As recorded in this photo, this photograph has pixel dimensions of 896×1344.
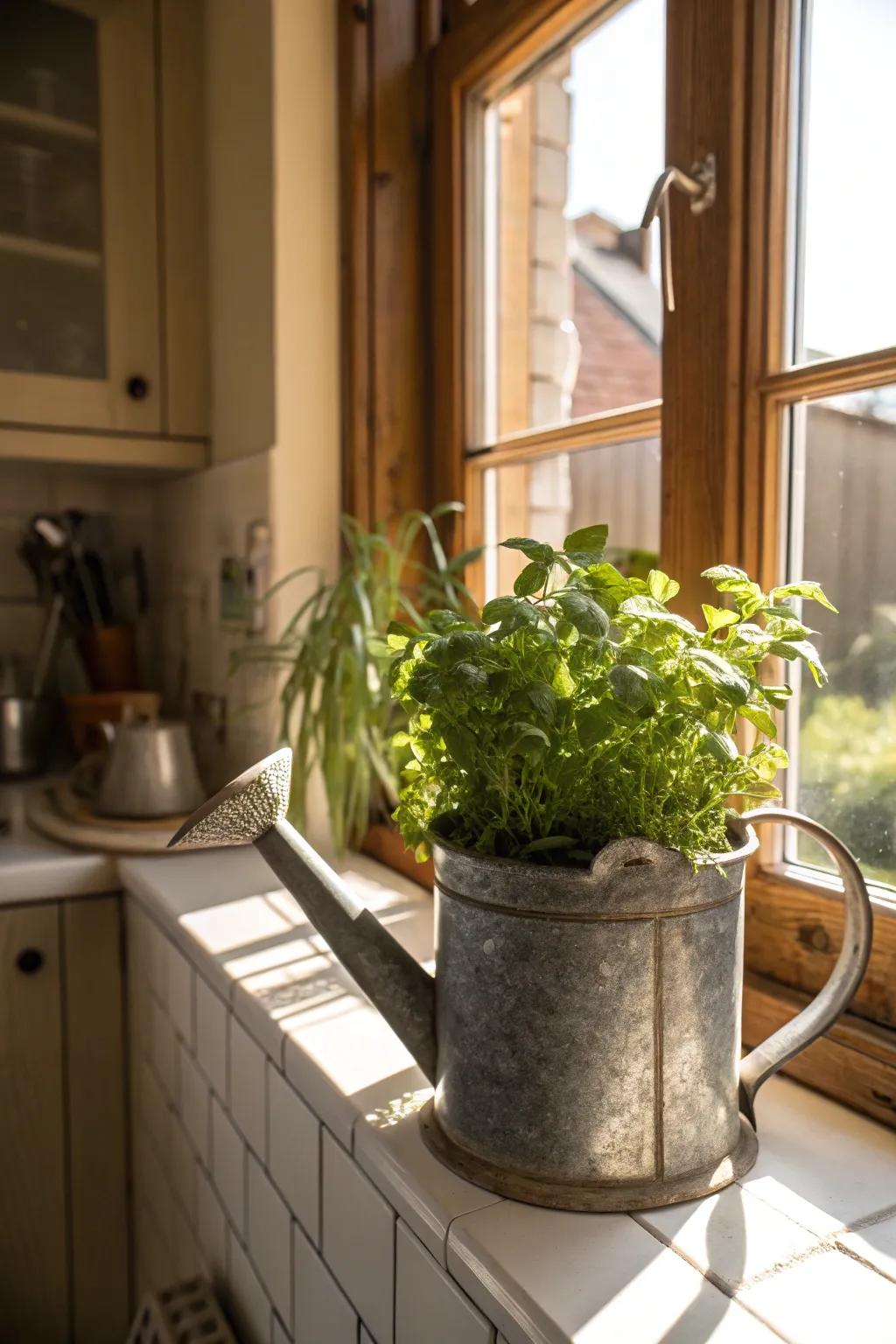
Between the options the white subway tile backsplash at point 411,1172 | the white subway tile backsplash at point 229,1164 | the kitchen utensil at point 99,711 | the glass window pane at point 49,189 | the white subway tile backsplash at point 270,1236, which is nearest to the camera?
the white subway tile backsplash at point 411,1172

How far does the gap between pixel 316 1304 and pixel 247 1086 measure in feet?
0.69

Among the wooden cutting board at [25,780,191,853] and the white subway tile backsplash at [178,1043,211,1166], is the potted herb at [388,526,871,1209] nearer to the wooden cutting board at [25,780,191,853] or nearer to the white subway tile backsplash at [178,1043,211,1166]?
the white subway tile backsplash at [178,1043,211,1166]

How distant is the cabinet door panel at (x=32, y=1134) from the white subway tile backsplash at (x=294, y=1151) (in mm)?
623

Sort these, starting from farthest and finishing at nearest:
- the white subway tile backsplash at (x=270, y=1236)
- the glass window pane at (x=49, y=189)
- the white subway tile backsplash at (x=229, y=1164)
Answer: the glass window pane at (x=49, y=189)
the white subway tile backsplash at (x=229, y=1164)
the white subway tile backsplash at (x=270, y=1236)

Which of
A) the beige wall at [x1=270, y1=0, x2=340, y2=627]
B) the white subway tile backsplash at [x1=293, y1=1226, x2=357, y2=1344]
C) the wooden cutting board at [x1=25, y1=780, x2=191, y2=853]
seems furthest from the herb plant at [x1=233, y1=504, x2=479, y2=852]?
the white subway tile backsplash at [x1=293, y1=1226, x2=357, y2=1344]

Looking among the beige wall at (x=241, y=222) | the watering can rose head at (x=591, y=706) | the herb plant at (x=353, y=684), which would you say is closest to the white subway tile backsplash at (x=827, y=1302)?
Result: the watering can rose head at (x=591, y=706)

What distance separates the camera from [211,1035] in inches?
44.3

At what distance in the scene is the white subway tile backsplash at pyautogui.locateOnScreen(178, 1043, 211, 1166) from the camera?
45.7 inches

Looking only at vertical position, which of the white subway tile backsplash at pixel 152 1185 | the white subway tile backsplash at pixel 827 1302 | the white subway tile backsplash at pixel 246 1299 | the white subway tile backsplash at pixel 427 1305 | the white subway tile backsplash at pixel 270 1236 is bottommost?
the white subway tile backsplash at pixel 152 1185

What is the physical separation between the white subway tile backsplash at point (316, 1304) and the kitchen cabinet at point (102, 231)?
132 centimetres

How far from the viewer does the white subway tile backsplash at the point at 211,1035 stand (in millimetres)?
1085

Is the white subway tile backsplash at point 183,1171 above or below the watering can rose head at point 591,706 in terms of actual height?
below

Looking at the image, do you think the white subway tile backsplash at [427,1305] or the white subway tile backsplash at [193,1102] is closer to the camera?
the white subway tile backsplash at [427,1305]

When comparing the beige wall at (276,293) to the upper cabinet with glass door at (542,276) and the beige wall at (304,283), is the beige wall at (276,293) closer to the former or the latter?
the beige wall at (304,283)
